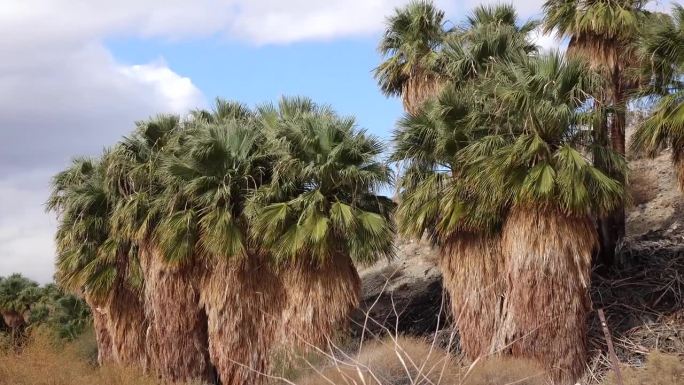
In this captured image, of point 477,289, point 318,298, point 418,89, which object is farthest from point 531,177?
point 418,89

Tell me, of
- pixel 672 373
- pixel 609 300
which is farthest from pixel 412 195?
pixel 672 373

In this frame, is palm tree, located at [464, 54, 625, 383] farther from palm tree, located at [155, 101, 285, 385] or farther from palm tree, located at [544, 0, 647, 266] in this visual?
palm tree, located at [155, 101, 285, 385]

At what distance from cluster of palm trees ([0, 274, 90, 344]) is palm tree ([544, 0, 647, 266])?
31391 millimetres

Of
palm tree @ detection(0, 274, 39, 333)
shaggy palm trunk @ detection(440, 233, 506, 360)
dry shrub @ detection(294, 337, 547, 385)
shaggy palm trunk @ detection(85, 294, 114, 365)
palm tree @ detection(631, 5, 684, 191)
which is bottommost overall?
dry shrub @ detection(294, 337, 547, 385)

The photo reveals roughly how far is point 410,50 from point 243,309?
1056cm

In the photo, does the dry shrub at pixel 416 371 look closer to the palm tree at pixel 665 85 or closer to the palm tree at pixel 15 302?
the palm tree at pixel 665 85

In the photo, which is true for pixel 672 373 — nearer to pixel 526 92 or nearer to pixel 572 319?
pixel 572 319

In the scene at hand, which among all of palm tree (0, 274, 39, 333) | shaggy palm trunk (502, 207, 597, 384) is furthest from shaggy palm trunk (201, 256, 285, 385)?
palm tree (0, 274, 39, 333)

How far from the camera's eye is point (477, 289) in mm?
21109

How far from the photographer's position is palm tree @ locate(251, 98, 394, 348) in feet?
72.7

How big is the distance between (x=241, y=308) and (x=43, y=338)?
6.63 meters

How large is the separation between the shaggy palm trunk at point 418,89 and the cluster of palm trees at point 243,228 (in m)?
4.90

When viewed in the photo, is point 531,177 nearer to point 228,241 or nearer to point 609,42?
point 609,42

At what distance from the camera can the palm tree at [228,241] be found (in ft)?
77.5
